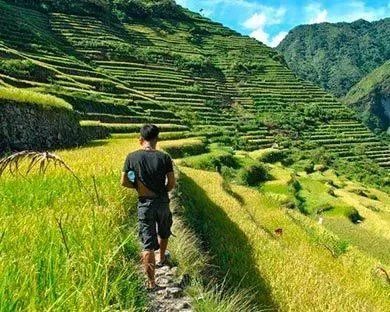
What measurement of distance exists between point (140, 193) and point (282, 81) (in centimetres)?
11191

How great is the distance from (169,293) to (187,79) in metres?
91.3

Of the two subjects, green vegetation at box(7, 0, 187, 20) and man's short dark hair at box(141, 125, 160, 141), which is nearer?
man's short dark hair at box(141, 125, 160, 141)

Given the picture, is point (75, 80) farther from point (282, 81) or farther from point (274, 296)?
point (282, 81)

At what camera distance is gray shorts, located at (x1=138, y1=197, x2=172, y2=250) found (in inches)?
243

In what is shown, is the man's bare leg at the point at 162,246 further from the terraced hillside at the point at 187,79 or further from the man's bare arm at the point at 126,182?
the terraced hillside at the point at 187,79

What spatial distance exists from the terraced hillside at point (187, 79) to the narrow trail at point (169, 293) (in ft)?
141

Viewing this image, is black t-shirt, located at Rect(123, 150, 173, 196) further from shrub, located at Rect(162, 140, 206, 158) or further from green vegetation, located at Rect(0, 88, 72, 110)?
shrub, located at Rect(162, 140, 206, 158)

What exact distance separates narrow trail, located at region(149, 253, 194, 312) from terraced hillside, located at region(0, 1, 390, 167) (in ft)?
141

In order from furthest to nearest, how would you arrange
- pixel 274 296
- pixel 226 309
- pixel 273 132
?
pixel 273 132, pixel 274 296, pixel 226 309

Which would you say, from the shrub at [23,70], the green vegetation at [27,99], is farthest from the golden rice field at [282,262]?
the shrub at [23,70]

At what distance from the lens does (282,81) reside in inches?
4547

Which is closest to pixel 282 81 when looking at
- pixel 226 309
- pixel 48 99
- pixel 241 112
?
pixel 241 112

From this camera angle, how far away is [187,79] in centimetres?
9575

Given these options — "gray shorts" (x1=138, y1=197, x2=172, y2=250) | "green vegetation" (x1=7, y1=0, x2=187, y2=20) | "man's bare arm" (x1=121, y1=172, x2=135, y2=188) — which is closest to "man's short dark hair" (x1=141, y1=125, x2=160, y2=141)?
"man's bare arm" (x1=121, y1=172, x2=135, y2=188)
